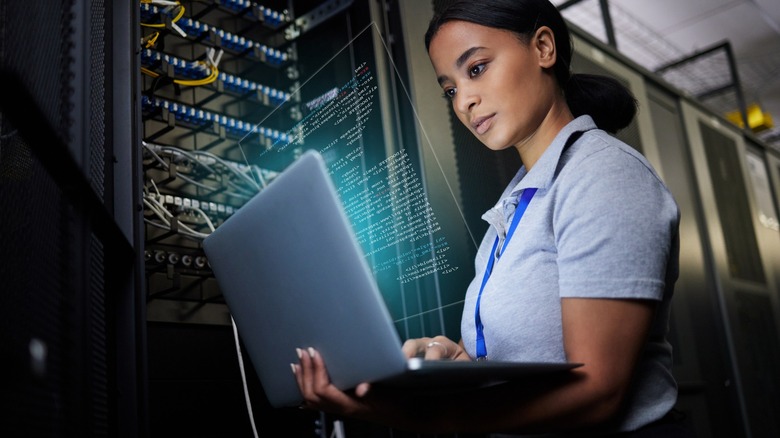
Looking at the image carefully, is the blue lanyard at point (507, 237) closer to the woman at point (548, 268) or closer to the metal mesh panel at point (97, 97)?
the woman at point (548, 268)

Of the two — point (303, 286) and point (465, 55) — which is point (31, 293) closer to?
point (303, 286)

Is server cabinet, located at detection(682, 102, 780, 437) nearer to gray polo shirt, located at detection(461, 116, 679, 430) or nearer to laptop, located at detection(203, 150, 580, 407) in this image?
gray polo shirt, located at detection(461, 116, 679, 430)

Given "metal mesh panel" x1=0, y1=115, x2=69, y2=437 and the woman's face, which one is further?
the woman's face

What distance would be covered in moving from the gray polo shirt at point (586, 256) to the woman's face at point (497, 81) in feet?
0.33

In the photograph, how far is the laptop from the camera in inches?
28.4

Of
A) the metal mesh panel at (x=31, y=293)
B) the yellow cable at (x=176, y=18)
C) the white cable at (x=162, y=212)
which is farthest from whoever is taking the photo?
the yellow cable at (x=176, y=18)

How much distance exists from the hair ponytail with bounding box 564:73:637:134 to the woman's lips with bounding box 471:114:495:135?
0.57 feet

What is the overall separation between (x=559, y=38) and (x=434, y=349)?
1.93 ft

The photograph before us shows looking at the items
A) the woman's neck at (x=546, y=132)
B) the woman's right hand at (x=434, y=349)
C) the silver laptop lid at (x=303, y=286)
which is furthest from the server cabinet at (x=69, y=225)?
the woman's neck at (x=546, y=132)

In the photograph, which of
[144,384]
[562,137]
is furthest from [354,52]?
[144,384]

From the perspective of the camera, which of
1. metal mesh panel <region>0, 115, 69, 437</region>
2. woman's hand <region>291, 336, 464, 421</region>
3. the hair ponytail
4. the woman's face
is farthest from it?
the hair ponytail

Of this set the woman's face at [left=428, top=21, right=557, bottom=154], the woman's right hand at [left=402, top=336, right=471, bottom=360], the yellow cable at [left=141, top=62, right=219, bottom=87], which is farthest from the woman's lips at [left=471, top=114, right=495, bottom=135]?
the yellow cable at [left=141, top=62, right=219, bottom=87]

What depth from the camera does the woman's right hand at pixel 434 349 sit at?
108 centimetres
